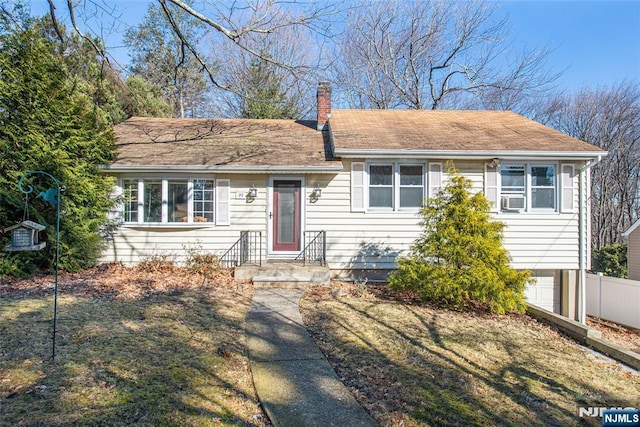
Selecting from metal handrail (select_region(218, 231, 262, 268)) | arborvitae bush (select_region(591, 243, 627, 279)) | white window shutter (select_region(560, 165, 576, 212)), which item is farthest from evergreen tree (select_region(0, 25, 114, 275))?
arborvitae bush (select_region(591, 243, 627, 279))

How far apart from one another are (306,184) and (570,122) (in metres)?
21.2

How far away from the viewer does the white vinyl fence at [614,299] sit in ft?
34.8

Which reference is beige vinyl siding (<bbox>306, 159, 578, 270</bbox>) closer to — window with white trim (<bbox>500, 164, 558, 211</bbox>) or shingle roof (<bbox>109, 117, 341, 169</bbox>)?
window with white trim (<bbox>500, 164, 558, 211</bbox>)

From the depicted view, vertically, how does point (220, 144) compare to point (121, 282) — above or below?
above

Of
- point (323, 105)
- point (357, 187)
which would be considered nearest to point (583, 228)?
point (357, 187)

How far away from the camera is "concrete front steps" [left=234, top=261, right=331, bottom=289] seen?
787 centimetres

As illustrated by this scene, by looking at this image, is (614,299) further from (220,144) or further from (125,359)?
(125,359)

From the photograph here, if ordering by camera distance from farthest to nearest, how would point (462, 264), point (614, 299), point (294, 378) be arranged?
point (614, 299)
point (462, 264)
point (294, 378)

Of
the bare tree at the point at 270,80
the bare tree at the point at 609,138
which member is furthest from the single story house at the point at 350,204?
the bare tree at the point at 609,138

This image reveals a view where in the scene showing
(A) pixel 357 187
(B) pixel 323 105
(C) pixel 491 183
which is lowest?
(A) pixel 357 187

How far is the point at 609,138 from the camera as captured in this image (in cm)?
2097

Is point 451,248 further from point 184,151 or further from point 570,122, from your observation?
point 570,122

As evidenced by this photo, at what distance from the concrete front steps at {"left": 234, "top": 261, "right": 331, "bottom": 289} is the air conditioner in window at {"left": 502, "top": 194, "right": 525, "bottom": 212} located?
4960 millimetres

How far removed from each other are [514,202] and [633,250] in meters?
10.6
